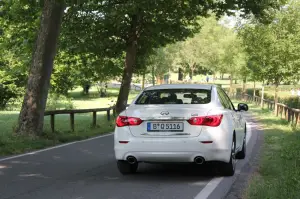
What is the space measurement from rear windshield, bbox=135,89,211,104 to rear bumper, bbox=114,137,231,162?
94 cm

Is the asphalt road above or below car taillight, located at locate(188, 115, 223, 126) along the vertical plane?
below

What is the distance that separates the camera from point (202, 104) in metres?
7.81

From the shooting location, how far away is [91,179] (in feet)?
25.3

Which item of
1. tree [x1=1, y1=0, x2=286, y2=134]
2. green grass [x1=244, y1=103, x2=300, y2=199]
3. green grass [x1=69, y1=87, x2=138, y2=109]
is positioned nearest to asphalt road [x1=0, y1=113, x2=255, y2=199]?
green grass [x1=244, y1=103, x2=300, y2=199]

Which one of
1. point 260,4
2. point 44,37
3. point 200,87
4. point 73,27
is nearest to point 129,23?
point 73,27

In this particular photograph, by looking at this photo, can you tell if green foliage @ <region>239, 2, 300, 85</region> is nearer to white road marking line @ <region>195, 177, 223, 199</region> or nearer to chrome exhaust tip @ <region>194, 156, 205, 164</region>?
white road marking line @ <region>195, 177, 223, 199</region>

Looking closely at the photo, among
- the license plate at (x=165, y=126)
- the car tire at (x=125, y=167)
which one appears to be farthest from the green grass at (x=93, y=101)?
the license plate at (x=165, y=126)

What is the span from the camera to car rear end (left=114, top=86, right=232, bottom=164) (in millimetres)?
7340

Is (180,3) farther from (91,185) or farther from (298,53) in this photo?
(91,185)

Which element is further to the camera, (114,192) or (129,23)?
(129,23)

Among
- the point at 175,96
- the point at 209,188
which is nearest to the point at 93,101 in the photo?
the point at 175,96

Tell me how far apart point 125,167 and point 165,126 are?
3.85 feet

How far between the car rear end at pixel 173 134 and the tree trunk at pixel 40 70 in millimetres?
5685

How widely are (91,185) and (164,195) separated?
1.27 m
